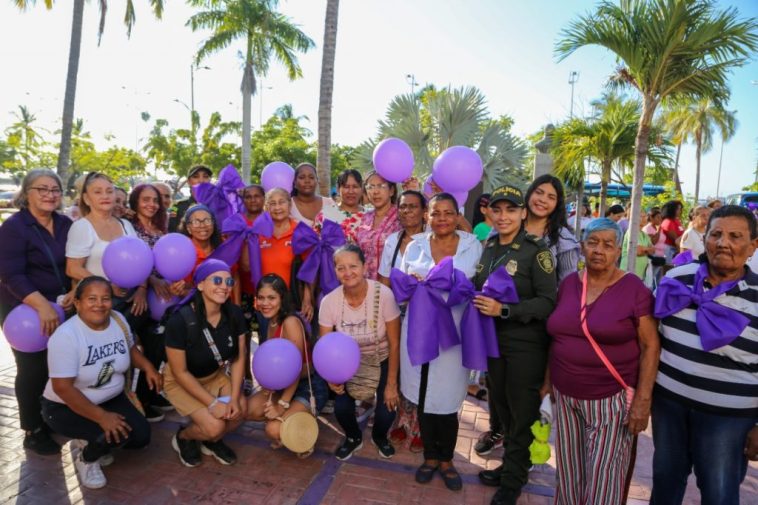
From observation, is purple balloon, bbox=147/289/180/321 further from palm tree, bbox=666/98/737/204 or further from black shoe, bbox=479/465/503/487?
palm tree, bbox=666/98/737/204

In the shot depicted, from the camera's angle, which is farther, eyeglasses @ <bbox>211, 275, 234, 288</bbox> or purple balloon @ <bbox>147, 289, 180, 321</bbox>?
purple balloon @ <bbox>147, 289, 180, 321</bbox>

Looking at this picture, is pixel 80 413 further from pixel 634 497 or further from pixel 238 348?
pixel 634 497

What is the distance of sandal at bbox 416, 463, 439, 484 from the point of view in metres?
3.09

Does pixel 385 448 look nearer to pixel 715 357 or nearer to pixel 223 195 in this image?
pixel 715 357

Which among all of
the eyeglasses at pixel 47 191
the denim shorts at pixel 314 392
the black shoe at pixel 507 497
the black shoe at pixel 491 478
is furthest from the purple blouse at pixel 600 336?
the eyeglasses at pixel 47 191

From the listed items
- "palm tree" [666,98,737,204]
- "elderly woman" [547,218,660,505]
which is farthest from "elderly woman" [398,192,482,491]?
"palm tree" [666,98,737,204]

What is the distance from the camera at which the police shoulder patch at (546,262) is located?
259 centimetres

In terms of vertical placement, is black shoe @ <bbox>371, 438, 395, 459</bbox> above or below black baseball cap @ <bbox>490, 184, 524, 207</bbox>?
below

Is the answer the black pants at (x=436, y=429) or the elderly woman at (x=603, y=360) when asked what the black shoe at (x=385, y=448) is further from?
the elderly woman at (x=603, y=360)

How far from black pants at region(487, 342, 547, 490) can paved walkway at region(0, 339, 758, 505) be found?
0.34 m

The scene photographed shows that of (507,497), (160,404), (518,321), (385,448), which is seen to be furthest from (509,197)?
(160,404)

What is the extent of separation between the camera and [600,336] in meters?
2.27

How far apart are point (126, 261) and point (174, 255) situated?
0.32 meters

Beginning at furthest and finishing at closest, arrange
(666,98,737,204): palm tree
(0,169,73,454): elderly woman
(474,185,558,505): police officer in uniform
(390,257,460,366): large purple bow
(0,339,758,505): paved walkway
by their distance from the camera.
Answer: (666,98,737,204): palm tree → (0,169,73,454): elderly woman → (0,339,758,505): paved walkway → (390,257,460,366): large purple bow → (474,185,558,505): police officer in uniform
